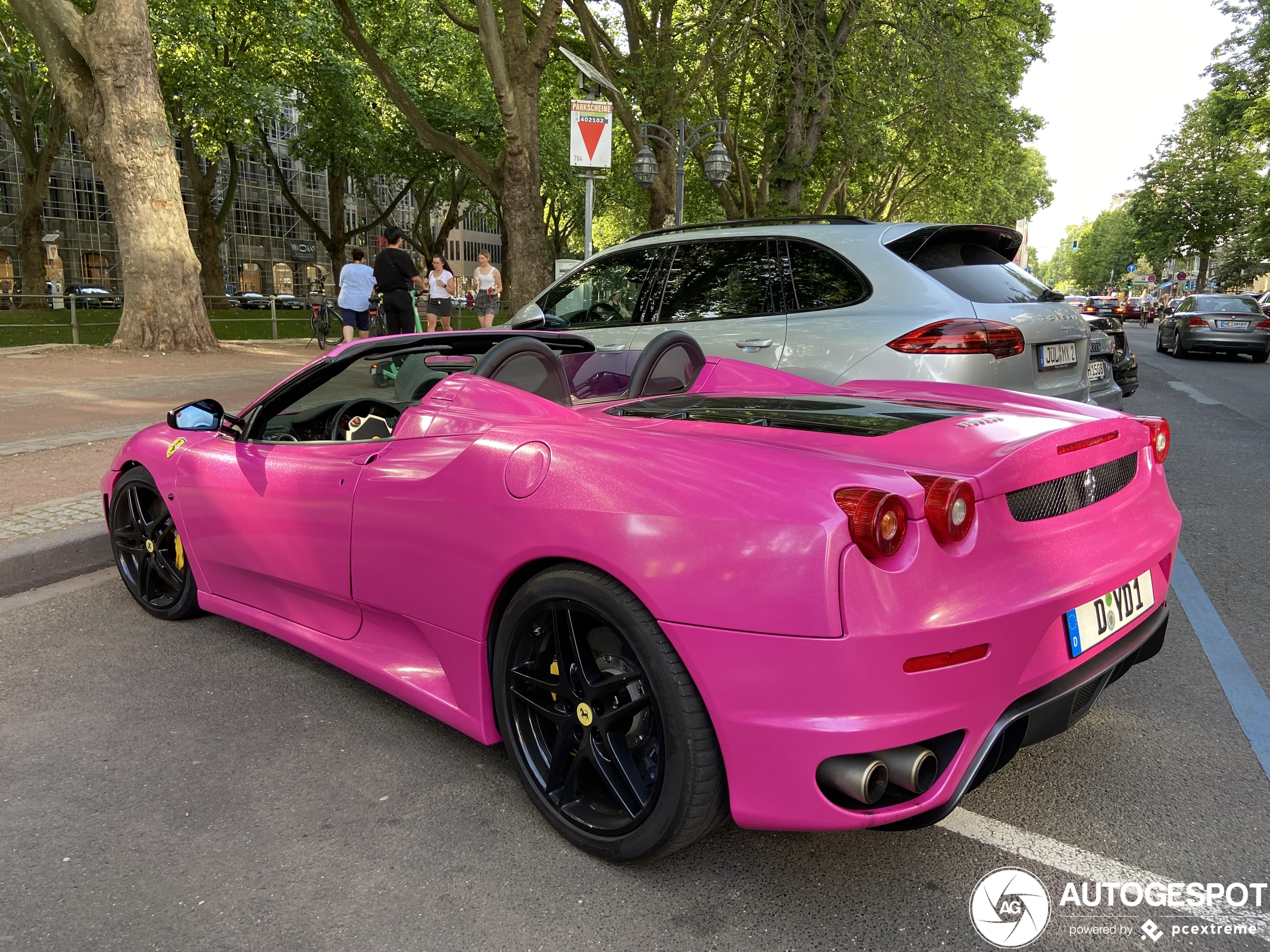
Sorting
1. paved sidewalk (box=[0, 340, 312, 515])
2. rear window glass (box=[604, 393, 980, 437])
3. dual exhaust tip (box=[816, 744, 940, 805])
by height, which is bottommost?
paved sidewalk (box=[0, 340, 312, 515])

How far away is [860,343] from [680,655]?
11.5ft

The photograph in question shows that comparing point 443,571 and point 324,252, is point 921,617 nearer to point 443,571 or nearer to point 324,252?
point 443,571

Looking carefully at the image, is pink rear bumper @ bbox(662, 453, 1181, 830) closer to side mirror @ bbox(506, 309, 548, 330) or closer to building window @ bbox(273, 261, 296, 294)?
side mirror @ bbox(506, 309, 548, 330)

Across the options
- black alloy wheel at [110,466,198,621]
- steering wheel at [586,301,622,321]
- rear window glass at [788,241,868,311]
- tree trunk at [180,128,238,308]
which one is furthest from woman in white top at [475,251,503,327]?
tree trunk at [180,128,238,308]

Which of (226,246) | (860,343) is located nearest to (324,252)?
(226,246)

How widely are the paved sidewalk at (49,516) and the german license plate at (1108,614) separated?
4958mm

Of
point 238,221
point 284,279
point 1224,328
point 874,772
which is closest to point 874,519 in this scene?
point 874,772

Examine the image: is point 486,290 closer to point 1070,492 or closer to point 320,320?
point 320,320

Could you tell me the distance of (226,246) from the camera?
6569 centimetres

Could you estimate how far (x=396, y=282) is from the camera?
43.9 ft

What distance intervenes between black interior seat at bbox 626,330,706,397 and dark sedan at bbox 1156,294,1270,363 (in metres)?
20.6

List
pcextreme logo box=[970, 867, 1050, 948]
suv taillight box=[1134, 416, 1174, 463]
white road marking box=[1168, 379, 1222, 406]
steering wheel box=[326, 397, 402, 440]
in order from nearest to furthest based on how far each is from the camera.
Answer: pcextreme logo box=[970, 867, 1050, 948], suv taillight box=[1134, 416, 1174, 463], steering wheel box=[326, 397, 402, 440], white road marking box=[1168, 379, 1222, 406]

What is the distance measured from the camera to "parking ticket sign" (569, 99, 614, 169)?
10711mm

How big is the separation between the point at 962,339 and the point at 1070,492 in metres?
2.74
